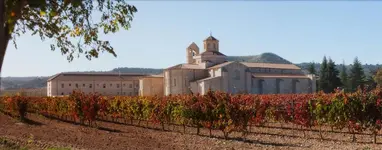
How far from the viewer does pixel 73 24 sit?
6992 millimetres

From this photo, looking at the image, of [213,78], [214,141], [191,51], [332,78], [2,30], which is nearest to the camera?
[2,30]

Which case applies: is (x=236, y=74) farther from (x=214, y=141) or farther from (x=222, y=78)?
(x=214, y=141)

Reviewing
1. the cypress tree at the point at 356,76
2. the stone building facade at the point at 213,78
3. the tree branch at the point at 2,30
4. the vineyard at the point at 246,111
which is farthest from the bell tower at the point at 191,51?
the tree branch at the point at 2,30

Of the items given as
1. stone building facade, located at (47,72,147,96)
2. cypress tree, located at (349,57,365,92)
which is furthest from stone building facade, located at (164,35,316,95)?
stone building facade, located at (47,72,147,96)

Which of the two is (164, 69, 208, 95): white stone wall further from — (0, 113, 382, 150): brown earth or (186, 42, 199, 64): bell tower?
(0, 113, 382, 150): brown earth

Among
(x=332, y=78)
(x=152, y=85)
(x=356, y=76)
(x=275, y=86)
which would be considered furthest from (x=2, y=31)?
(x=356, y=76)

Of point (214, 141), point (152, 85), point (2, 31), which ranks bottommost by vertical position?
point (214, 141)

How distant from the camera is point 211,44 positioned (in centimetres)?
7294

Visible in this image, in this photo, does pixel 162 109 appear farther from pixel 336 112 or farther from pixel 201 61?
pixel 201 61

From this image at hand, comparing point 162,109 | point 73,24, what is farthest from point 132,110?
point 73,24

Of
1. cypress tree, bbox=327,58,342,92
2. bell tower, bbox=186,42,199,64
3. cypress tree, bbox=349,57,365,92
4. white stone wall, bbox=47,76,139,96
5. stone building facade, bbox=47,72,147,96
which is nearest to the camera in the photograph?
cypress tree, bbox=327,58,342,92

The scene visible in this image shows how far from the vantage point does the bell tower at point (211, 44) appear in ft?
238

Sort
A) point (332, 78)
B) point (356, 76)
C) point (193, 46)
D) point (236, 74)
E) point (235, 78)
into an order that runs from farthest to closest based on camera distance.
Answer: point (193, 46) → point (356, 76) → point (332, 78) → point (236, 74) → point (235, 78)

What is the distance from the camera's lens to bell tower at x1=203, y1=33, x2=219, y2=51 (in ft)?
238
